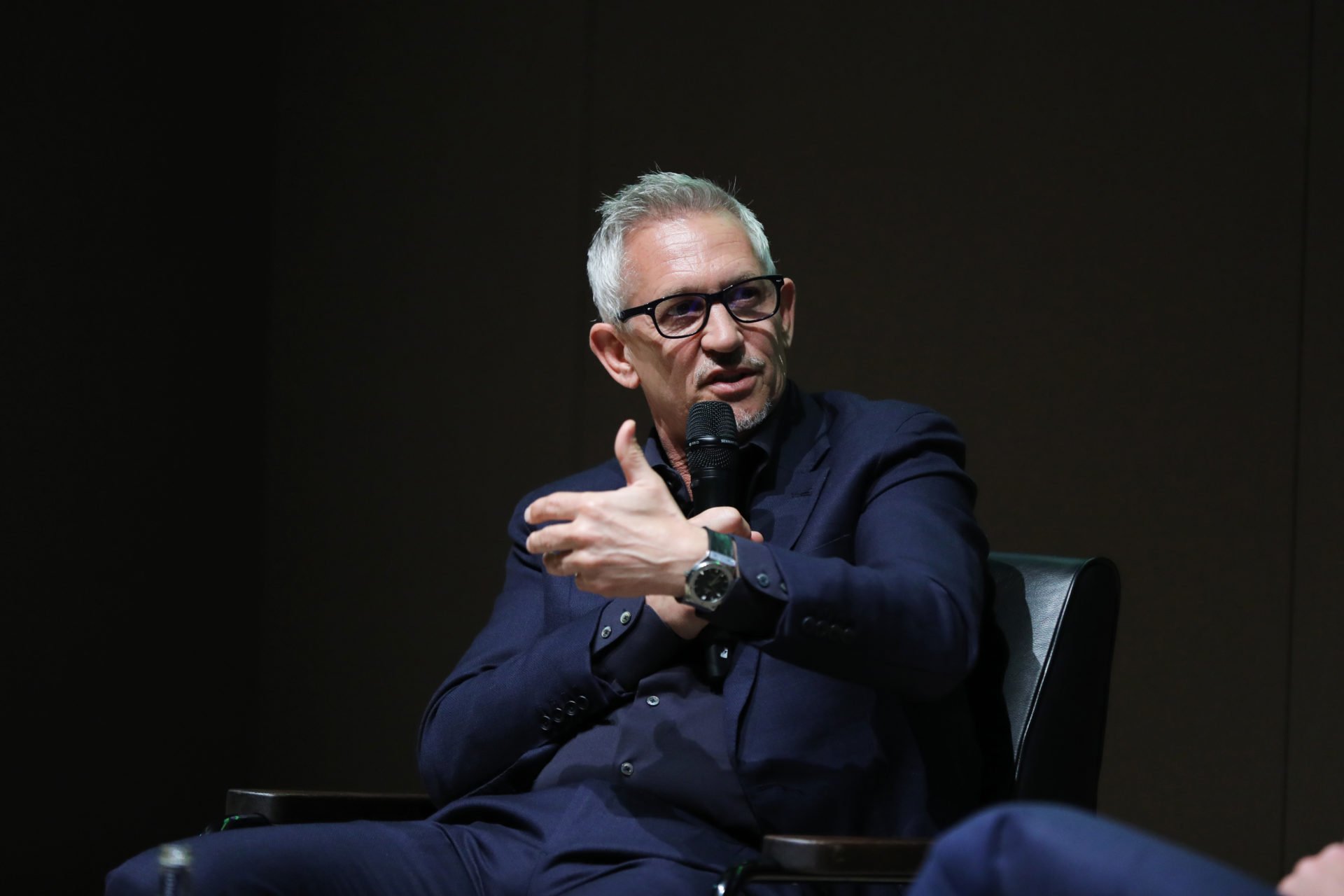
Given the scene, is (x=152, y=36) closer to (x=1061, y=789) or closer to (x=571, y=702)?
(x=571, y=702)

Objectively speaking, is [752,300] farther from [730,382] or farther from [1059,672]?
[1059,672]

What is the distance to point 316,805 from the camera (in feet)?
6.29

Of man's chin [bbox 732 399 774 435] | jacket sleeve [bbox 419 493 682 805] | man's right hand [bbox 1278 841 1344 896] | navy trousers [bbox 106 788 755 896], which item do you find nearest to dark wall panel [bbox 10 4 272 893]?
jacket sleeve [bbox 419 493 682 805]

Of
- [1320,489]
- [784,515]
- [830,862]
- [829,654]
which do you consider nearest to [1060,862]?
[830,862]

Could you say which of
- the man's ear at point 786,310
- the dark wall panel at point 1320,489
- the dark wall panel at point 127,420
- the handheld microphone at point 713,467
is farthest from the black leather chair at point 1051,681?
the dark wall panel at point 127,420

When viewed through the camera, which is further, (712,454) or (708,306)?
(708,306)

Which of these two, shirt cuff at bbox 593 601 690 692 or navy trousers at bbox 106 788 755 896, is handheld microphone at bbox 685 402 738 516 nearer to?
shirt cuff at bbox 593 601 690 692

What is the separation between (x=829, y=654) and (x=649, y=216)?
913 mm

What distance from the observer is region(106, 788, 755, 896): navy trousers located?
63.2 inches

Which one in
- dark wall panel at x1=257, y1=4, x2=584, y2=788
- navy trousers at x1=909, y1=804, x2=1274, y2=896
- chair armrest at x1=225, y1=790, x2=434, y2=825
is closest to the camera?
navy trousers at x1=909, y1=804, x2=1274, y2=896

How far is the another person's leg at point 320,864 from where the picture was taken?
1.58 meters

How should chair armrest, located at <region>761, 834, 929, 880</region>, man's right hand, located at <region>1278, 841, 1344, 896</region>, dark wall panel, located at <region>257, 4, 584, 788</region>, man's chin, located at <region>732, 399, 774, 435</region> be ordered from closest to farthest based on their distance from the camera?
man's right hand, located at <region>1278, 841, 1344, 896</region> < chair armrest, located at <region>761, 834, 929, 880</region> < man's chin, located at <region>732, 399, 774, 435</region> < dark wall panel, located at <region>257, 4, 584, 788</region>

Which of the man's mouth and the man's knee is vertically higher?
the man's mouth

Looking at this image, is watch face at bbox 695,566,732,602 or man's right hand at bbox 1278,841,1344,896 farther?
watch face at bbox 695,566,732,602
